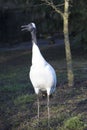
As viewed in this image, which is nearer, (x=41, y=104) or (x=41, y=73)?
(x=41, y=73)

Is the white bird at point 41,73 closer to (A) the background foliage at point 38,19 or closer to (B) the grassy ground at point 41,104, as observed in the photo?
(B) the grassy ground at point 41,104

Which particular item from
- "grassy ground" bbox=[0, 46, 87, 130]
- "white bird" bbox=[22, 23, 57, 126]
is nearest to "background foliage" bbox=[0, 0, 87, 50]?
"grassy ground" bbox=[0, 46, 87, 130]

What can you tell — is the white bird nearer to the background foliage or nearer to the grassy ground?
the grassy ground

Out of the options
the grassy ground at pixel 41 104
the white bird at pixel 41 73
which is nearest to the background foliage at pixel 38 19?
the grassy ground at pixel 41 104

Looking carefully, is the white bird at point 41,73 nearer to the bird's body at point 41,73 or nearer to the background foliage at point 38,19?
the bird's body at point 41,73

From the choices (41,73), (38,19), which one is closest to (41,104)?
(41,73)

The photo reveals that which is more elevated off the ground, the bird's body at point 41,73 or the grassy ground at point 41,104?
the bird's body at point 41,73

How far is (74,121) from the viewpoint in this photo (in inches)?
319

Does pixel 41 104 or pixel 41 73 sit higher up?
pixel 41 73

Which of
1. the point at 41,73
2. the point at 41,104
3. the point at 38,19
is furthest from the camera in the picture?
the point at 38,19

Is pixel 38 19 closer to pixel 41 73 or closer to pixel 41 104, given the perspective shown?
pixel 41 104

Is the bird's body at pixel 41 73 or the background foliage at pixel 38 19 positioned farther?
the background foliage at pixel 38 19

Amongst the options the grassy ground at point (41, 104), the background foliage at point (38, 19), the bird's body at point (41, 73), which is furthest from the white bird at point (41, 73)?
the background foliage at point (38, 19)

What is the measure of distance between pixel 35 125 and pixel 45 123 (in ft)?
0.67
